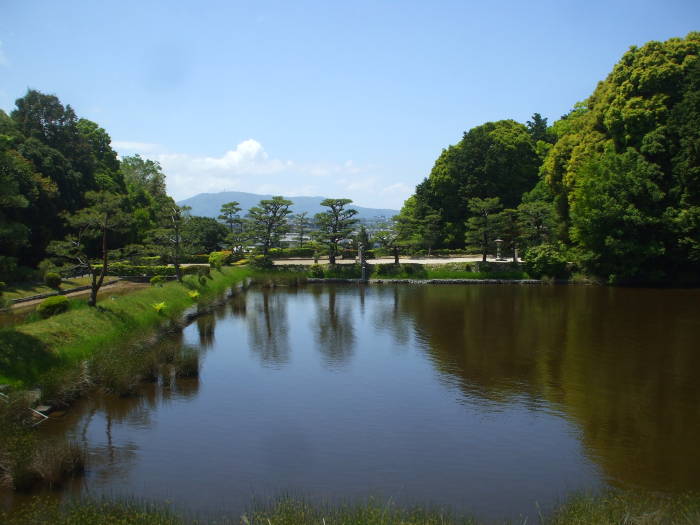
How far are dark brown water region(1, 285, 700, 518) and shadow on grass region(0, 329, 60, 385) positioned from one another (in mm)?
1178

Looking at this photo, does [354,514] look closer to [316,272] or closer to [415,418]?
[415,418]

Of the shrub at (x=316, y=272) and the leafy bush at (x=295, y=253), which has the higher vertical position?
the leafy bush at (x=295, y=253)

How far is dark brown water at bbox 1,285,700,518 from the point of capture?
8.43m

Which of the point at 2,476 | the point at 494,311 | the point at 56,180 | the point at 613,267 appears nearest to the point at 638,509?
the point at 2,476

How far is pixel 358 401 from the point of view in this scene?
1226 centimetres

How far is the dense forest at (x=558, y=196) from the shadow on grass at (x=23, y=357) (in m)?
6.04

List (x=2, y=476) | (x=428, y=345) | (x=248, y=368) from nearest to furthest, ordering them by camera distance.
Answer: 1. (x=2, y=476)
2. (x=248, y=368)
3. (x=428, y=345)

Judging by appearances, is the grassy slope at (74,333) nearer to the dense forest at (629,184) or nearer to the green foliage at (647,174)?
the dense forest at (629,184)

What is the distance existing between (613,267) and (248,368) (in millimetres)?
22492

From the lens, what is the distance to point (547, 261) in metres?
32.1

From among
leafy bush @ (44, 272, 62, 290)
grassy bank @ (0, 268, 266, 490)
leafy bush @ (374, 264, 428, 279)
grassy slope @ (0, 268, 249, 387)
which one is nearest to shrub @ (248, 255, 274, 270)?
leafy bush @ (374, 264, 428, 279)

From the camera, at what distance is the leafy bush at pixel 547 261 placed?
105ft

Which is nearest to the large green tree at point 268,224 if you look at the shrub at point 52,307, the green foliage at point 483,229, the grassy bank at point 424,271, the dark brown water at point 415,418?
the grassy bank at point 424,271

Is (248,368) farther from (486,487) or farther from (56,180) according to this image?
(56,180)
